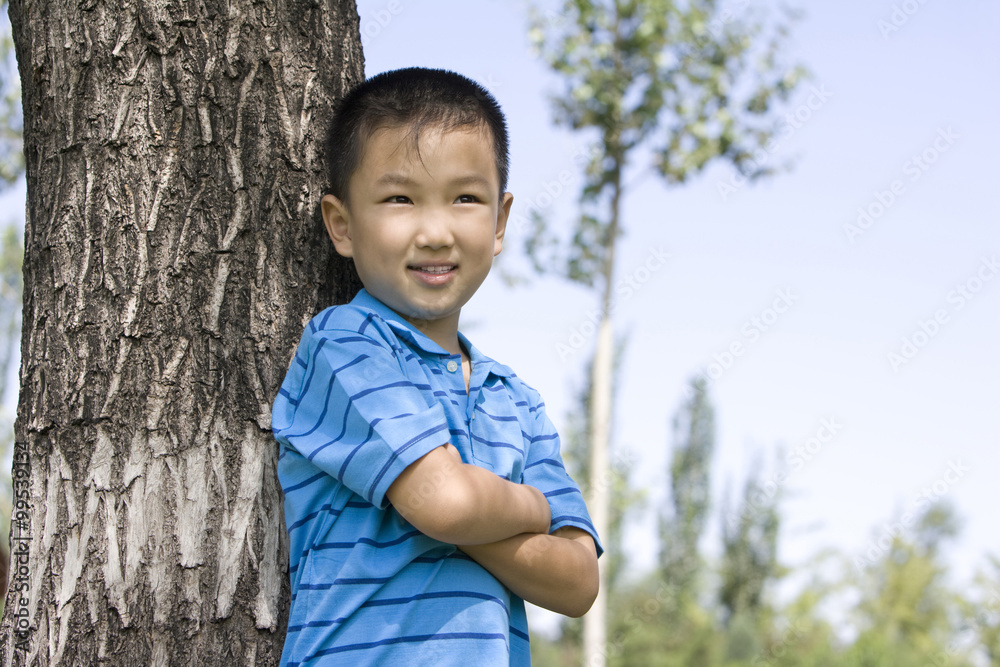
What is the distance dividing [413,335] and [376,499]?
1.13 feet

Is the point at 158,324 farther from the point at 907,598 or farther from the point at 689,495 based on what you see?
the point at 689,495

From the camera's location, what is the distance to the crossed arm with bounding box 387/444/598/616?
1292mm

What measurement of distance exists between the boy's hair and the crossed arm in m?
0.62

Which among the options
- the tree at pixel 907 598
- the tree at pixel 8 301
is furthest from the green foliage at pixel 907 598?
the tree at pixel 8 301

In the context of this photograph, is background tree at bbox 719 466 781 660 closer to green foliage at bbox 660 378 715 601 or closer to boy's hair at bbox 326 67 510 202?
green foliage at bbox 660 378 715 601

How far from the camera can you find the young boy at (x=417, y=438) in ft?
4.35

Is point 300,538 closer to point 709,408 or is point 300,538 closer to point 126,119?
point 126,119

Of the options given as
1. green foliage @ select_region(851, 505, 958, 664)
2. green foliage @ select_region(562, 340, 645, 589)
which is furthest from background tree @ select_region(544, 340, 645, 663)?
green foliage @ select_region(851, 505, 958, 664)

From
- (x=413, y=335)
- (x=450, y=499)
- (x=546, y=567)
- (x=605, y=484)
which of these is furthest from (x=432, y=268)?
(x=605, y=484)

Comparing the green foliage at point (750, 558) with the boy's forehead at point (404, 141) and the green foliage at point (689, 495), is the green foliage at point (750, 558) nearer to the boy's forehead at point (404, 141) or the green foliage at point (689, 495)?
the green foliage at point (689, 495)

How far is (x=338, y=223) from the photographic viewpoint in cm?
170

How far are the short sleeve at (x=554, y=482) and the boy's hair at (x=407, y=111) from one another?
0.54 m

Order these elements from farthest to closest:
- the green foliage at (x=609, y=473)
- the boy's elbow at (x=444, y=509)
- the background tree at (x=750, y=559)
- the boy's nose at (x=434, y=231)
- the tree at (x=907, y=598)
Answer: the background tree at (x=750, y=559), the tree at (x=907, y=598), the green foliage at (x=609, y=473), the boy's nose at (x=434, y=231), the boy's elbow at (x=444, y=509)

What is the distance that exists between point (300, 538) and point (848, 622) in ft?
77.6
